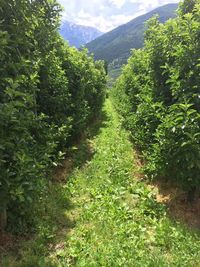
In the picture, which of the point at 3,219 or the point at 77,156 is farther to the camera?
the point at 77,156

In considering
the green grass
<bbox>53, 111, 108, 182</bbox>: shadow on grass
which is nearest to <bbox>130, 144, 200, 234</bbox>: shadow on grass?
the green grass

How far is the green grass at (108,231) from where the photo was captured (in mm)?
6684

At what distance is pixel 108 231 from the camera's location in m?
7.79

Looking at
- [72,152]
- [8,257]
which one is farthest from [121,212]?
[72,152]

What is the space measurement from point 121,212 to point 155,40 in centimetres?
564

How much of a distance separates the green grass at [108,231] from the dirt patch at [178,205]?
1.01ft

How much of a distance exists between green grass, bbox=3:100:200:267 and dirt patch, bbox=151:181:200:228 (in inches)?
12.1

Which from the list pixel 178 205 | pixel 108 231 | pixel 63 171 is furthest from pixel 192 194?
pixel 63 171

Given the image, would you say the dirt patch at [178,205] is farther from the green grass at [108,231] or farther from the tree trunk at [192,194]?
the green grass at [108,231]

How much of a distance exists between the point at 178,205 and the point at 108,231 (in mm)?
2574

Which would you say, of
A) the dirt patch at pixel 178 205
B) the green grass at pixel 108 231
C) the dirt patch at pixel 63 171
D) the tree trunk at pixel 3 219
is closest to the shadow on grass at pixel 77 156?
the dirt patch at pixel 63 171

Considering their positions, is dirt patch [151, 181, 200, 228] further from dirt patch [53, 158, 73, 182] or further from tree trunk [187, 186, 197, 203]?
dirt patch [53, 158, 73, 182]

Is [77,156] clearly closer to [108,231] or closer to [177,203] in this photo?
[177,203]

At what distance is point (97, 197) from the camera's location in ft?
32.2
